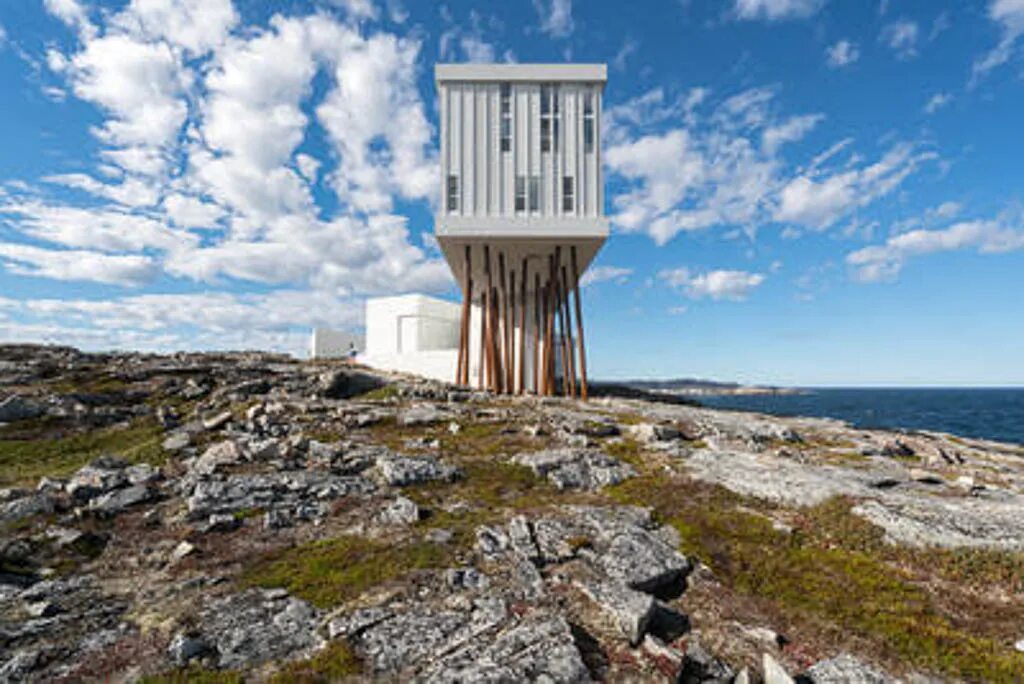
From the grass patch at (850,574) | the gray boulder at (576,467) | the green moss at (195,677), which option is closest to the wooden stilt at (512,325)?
the gray boulder at (576,467)

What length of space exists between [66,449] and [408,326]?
3460 cm

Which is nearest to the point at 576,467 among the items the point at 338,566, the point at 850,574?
the point at 850,574

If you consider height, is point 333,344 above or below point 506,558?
above

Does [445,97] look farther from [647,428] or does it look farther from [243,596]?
[243,596]

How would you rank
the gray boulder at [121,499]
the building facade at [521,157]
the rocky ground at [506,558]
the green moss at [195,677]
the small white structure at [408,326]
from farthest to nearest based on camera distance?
the small white structure at [408,326] < the building facade at [521,157] < the gray boulder at [121,499] < the rocky ground at [506,558] < the green moss at [195,677]

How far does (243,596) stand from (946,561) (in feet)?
44.7

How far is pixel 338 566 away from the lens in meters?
9.10

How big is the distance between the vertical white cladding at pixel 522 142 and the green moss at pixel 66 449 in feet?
65.7

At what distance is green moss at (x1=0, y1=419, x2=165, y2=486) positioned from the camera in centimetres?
1619

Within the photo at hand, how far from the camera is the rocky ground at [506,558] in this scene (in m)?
6.70

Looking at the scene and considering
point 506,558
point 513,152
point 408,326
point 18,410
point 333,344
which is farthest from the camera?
point 333,344

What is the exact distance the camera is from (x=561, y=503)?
12.3 m

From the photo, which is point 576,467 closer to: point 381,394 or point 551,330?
point 381,394

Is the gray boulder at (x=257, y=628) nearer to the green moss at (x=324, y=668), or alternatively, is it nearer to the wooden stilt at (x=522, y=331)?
the green moss at (x=324, y=668)
